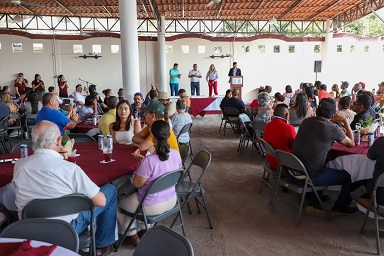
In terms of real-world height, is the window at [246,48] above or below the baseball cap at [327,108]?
above

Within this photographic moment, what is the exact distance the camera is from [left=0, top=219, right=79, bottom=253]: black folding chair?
1.87 meters

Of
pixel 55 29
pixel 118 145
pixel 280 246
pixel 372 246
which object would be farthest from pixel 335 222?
pixel 55 29

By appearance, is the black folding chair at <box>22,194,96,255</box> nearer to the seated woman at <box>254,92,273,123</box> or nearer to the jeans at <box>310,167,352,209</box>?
the jeans at <box>310,167,352,209</box>

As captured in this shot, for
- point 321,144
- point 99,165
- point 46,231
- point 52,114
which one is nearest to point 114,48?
point 52,114

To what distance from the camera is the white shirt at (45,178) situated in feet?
7.34

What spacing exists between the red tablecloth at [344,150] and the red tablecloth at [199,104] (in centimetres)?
728

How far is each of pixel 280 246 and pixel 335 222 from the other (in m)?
0.87

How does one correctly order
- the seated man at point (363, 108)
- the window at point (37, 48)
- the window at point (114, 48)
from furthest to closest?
the window at point (114, 48) → the window at point (37, 48) → the seated man at point (363, 108)

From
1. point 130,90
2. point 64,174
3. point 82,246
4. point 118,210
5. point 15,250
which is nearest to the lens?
point 15,250

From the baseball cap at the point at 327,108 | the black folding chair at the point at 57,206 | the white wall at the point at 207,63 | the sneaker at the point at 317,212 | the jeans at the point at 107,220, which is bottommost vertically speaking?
the sneaker at the point at 317,212

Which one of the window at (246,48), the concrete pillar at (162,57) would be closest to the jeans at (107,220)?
the concrete pillar at (162,57)

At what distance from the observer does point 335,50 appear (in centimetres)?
1755

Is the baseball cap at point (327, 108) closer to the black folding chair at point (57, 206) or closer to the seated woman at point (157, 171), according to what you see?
the seated woman at point (157, 171)

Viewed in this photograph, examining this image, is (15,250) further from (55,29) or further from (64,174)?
(55,29)
